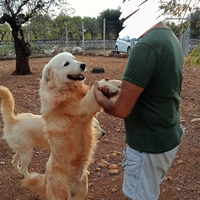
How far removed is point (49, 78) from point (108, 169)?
6.14ft

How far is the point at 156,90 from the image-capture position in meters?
1.57

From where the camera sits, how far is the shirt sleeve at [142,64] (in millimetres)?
1405

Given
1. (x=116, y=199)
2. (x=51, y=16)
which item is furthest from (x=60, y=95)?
(x=51, y=16)

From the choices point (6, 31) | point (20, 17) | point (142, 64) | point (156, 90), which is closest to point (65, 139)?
point (156, 90)

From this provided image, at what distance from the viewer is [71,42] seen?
20.8m

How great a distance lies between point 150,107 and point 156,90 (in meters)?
0.13

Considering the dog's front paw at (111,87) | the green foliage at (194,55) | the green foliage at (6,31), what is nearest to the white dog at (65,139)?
the dog's front paw at (111,87)

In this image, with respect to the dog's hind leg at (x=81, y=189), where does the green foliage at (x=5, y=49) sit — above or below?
above

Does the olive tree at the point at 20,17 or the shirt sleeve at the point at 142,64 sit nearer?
the shirt sleeve at the point at 142,64

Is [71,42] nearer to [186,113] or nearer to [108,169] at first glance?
[186,113]

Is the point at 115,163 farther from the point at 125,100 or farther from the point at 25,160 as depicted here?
the point at 125,100

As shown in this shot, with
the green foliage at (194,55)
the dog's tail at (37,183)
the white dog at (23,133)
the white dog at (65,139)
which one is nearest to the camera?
the white dog at (65,139)

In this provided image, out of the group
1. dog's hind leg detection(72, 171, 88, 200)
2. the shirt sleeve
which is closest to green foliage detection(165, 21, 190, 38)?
the shirt sleeve

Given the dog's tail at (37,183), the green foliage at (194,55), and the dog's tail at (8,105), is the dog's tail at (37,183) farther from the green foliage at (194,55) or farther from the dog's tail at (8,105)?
the green foliage at (194,55)
